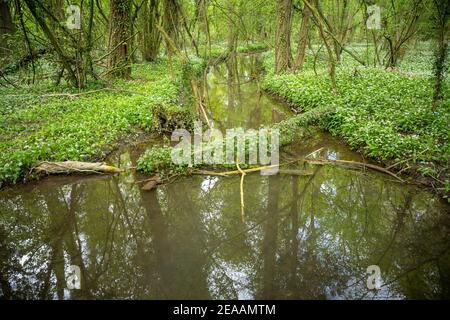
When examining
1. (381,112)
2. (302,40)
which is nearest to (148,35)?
(302,40)

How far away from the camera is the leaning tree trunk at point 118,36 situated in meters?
15.1

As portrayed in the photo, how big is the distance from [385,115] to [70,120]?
936cm

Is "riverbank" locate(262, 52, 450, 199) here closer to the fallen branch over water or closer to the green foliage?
the green foliage

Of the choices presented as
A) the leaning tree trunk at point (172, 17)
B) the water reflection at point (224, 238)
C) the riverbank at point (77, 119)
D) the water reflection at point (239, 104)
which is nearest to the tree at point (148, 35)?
the leaning tree trunk at point (172, 17)

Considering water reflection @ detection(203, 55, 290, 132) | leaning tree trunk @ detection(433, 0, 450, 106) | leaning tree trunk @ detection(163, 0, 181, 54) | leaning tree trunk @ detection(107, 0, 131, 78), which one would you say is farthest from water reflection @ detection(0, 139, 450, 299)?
leaning tree trunk @ detection(107, 0, 131, 78)

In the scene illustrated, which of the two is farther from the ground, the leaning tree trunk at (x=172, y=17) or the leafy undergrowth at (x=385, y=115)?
the leaning tree trunk at (x=172, y=17)

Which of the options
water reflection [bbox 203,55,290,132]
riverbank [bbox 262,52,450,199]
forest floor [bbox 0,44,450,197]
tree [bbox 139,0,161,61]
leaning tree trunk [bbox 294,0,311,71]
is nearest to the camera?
riverbank [bbox 262,52,450,199]

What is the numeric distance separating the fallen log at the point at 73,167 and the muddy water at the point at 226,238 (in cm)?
21

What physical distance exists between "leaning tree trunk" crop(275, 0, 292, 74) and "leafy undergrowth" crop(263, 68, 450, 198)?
3.28 meters

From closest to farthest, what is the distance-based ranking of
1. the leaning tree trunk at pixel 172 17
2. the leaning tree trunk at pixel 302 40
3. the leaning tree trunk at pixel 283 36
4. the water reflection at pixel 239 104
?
the leaning tree trunk at pixel 172 17 → the water reflection at pixel 239 104 → the leaning tree trunk at pixel 283 36 → the leaning tree trunk at pixel 302 40

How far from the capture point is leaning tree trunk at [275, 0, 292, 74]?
17094mm

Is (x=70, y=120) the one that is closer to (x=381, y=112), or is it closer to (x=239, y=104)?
(x=239, y=104)

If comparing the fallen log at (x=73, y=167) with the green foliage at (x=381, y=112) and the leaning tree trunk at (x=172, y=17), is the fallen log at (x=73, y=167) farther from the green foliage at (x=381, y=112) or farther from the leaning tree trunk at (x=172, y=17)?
the green foliage at (x=381, y=112)

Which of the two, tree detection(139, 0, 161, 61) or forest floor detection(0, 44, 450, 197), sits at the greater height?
tree detection(139, 0, 161, 61)
